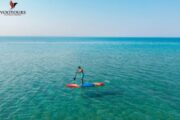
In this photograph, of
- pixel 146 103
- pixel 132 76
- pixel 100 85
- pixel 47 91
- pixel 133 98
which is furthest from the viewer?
pixel 132 76

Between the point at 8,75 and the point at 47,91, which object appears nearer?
the point at 47,91

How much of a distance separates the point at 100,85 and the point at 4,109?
14116mm

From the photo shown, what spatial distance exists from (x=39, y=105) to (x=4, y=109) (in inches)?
152

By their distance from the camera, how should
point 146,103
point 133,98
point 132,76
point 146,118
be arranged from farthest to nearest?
point 132,76
point 133,98
point 146,103
point 146,118

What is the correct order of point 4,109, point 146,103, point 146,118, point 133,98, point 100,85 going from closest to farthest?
point 146,118 < point 4,109 < point 146,103 < point 133,98 < point 100,85

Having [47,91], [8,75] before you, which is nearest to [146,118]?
[47,91]

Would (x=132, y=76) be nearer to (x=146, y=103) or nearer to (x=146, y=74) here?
(x=146, y=74)

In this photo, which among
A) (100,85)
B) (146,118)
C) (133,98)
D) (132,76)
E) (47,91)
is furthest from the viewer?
(132,76)

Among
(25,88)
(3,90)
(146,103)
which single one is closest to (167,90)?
(146,103)

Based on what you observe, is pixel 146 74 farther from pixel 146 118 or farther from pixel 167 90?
pixel 146 118

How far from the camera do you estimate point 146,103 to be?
2162cm

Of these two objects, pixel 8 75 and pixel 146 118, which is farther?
pixel 8 75

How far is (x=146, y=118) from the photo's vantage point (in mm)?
18016

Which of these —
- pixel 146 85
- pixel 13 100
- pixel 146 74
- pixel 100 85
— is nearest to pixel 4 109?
pixel 13 100
